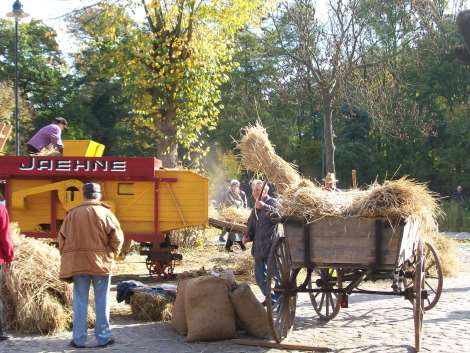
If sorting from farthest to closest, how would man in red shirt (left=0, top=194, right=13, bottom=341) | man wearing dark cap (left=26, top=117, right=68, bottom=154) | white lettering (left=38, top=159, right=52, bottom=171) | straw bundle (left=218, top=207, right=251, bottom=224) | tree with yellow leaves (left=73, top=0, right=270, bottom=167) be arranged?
tree with yellow leaves (left=73, top=0, right=270, bottom=167) < straw bundle (left=218, top=207, right=251, bottom=224) < man wearing dark cap (left=26, top=117, right=68, bottom=154) < white lettering (left=38, top=159, right=52, bottom=171) < man in red shirt (left=0, top=194, right=13, bottom=341)

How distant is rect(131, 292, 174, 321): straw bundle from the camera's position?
877 cm

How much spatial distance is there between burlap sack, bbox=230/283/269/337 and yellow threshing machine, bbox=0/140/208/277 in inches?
160

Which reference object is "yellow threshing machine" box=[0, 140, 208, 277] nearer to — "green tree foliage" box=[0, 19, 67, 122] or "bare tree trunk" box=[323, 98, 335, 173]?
"bare tree trunk" box=[323, 98, 335, 173]

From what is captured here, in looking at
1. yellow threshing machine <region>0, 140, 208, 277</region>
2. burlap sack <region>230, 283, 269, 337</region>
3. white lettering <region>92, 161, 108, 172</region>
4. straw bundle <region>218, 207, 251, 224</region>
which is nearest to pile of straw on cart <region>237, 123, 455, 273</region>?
burlap sack <region>230, 283, 269, 337</region>

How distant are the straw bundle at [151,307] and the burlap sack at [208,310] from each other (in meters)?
0.95

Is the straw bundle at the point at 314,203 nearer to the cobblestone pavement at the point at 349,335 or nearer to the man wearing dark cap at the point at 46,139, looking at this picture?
the cobblestone pavement at the point at 349,335

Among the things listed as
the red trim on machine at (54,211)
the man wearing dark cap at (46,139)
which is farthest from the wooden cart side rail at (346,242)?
the man wearing dark cap at (46,139)

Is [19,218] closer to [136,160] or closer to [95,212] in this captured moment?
[136,160]

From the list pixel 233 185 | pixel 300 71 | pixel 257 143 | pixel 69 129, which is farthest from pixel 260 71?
pixel 257 143

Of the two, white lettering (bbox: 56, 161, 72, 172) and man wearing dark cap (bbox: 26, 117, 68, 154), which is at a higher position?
man wearing dark cap (bbox: 26, 117, 68, 154)

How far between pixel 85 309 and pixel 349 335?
277 cm

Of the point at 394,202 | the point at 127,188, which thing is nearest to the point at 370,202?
the point at 394,202

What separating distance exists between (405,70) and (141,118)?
98.2 feet

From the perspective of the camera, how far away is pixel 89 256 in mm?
7289
